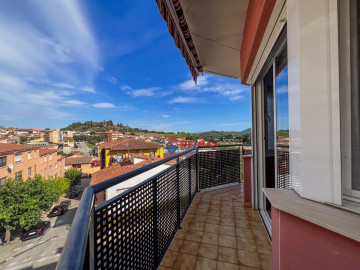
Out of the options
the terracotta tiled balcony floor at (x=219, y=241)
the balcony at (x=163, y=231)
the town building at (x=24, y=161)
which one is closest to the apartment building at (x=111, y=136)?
the town building at (x=24, y=161)

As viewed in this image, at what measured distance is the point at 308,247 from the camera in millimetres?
713

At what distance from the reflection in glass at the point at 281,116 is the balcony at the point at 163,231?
2.66ft

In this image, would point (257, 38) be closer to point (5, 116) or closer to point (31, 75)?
point (31, 75)

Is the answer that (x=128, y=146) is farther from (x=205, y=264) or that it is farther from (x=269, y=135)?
(x=205, y=264)

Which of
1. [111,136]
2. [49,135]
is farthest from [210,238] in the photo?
[49,135]

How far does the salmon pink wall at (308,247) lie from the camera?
0.60 m

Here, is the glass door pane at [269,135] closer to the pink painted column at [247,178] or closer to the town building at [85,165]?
the pink painted column at [247,178]

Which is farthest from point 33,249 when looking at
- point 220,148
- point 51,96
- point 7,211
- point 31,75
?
point 51,96

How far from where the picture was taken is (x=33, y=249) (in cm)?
1070

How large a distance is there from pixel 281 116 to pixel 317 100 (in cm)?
91

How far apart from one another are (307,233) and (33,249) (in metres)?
16.7

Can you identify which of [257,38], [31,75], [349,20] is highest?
[31,75]

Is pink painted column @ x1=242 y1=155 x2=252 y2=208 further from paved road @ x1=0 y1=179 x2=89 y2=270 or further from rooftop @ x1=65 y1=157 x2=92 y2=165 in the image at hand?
rooftop @ x1=65 y1=157 x2=92 y2=165

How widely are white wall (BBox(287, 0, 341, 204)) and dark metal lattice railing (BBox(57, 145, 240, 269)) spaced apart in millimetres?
964
